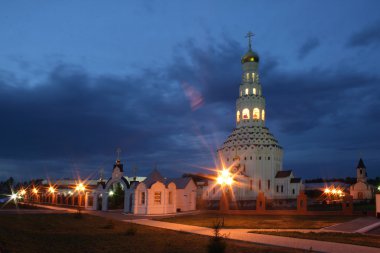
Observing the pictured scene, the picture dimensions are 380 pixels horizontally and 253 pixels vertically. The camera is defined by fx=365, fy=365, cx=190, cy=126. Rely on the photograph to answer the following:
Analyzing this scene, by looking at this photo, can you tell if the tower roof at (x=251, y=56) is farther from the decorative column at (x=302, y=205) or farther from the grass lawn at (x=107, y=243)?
the grass lawn at (x=107, y=243)

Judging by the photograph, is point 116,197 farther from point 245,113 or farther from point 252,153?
point 245,113

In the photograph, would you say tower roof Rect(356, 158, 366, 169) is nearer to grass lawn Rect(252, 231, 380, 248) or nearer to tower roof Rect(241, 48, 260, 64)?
tower roof Rect(241, 48, 260, 64)

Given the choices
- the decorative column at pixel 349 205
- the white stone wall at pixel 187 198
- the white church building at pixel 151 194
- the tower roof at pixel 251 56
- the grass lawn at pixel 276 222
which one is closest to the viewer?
the grass lawn at pixel 276 222

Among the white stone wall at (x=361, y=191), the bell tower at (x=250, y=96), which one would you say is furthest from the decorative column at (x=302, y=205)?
the bell tower at (x=250, y=96)

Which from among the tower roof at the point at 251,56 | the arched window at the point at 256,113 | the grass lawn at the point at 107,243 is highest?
the tower roof at the point at 251,56

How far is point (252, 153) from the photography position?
227 feet

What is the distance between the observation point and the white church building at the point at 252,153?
6738 cm

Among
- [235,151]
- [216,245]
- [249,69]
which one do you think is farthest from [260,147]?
[216,245]

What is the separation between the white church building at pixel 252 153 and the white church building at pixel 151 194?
25.7 metres

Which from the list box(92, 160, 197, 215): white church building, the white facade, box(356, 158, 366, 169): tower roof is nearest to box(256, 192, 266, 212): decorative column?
box(92, 160, 197, 215): white church building

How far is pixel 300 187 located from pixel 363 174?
12.9 m

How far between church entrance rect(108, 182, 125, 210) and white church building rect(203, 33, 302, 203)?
86.0 ft

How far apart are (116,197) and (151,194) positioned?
9.42 m

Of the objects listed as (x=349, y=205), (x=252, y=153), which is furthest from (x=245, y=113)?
(x=349, y=205)
